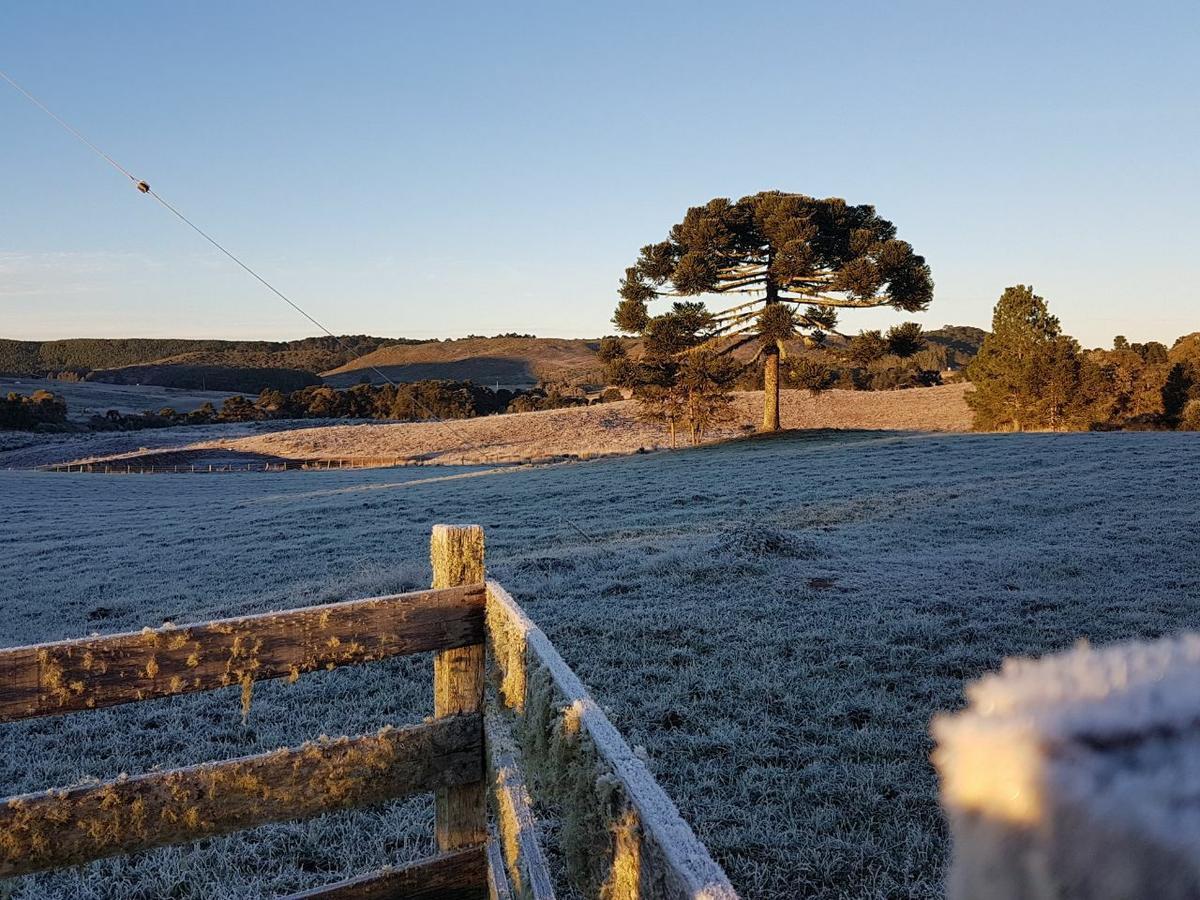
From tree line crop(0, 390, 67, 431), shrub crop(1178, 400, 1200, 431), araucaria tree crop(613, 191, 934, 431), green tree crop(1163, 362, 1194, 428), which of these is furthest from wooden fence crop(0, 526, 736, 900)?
tree line crop(0, 390, 67, 431)

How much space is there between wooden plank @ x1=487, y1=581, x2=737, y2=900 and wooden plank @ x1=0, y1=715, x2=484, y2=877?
462mm

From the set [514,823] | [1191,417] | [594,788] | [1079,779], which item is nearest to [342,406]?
[1191,417]

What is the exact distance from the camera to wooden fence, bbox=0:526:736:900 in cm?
211

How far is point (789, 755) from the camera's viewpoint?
15.9 feet

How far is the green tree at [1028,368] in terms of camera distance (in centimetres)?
4041

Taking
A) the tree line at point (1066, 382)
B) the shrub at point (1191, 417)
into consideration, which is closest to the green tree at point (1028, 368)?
the tree line at point (1066, 382)

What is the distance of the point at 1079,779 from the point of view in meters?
0.37

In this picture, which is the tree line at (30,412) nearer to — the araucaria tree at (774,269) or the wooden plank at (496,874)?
the araucaria tree at (774,269)

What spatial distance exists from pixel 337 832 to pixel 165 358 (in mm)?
154688

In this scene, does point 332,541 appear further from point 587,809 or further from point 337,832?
point 587,809

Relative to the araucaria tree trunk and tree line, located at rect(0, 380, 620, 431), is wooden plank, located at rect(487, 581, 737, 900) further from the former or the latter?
tree line, located at rect(0, 380, 620, 431)

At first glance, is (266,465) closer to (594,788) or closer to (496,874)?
(496,874)

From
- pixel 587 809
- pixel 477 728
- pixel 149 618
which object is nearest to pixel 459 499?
pixel 149 618

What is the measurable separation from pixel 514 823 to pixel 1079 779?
2076 millimetres
